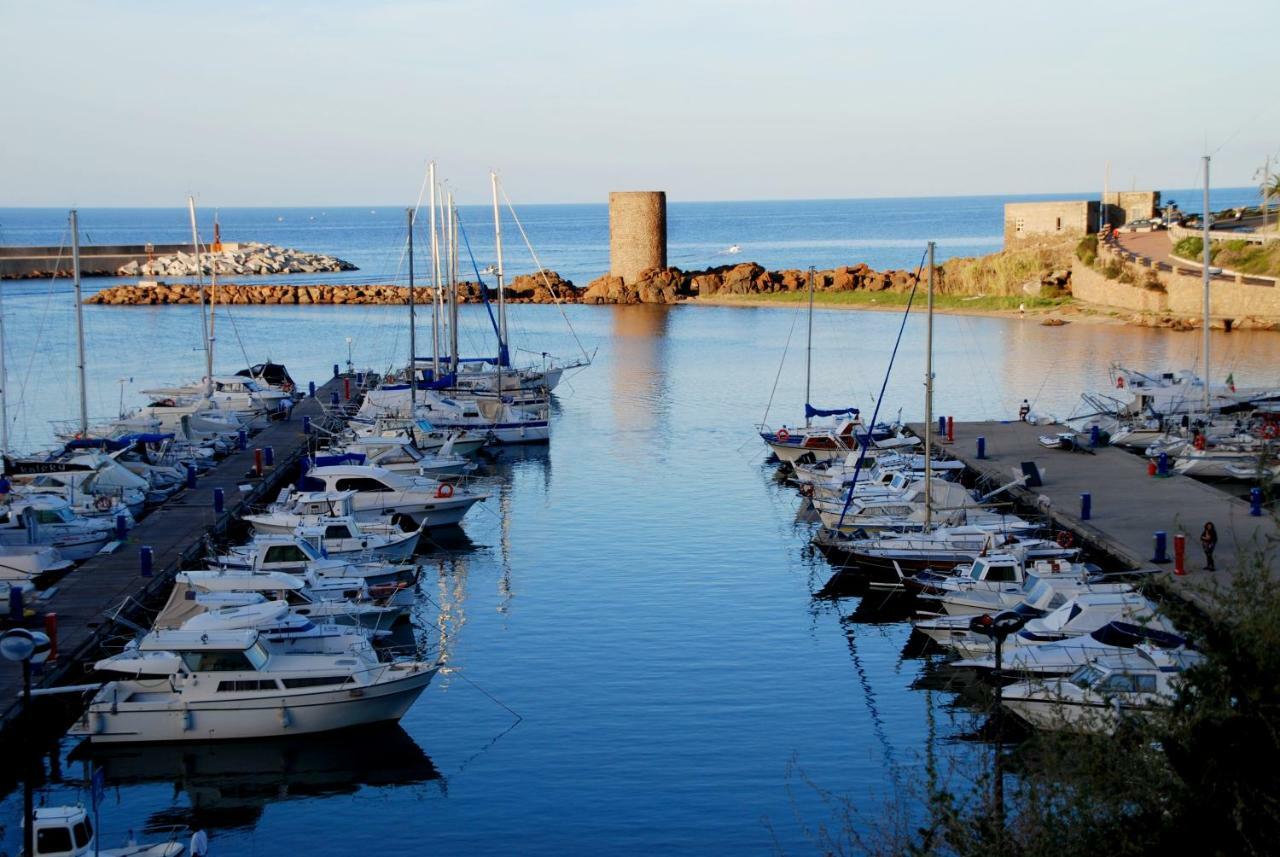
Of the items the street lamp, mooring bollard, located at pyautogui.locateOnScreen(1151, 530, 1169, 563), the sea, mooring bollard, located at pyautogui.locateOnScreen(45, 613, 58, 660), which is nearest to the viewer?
the street lamp

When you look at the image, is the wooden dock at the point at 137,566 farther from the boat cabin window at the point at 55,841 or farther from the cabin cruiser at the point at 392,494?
the boat cabin window at the point at 55,841

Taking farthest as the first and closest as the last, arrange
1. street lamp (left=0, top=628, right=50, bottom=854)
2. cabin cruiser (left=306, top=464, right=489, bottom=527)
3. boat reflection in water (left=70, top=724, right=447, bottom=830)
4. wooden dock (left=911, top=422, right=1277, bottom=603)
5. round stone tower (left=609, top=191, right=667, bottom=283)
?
1. round stone tower (left=609, top=191, right=667, bottom=283)
2. cabin cruiser (left=306, top=464, right=489, bottom=527)
3. wooden dock (left=911, top=422, right=1277, bottom=603)
4. boat reflection in water (left=70, top=724, right=447, bottom=830)
5. street lamp (left=0, top=628, right=50, bottom=854)

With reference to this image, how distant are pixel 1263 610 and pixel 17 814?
1529cm

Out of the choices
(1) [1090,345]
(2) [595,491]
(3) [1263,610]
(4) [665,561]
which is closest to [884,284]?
(1) [1090,345]

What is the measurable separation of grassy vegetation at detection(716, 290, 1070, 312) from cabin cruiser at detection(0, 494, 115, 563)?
59657mm

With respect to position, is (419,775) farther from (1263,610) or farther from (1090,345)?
(1090,345)

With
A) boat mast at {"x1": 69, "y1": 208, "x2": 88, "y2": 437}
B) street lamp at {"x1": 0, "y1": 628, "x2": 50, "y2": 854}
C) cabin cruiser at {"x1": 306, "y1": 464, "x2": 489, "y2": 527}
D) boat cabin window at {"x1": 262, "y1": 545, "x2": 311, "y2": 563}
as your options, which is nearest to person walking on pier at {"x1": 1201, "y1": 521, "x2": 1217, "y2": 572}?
boat cabin window at {"x1": 262, "y1": 545, "x2": 311, "y2": 563}

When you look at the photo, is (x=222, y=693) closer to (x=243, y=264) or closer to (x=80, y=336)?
(x=80, y=336)

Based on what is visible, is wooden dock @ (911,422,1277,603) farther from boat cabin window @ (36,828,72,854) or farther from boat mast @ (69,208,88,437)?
boat mast @ (69,208,88,437)

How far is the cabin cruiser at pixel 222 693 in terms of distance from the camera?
21.8 meters

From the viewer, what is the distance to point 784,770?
70.1ft

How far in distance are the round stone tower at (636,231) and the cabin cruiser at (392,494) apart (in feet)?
238

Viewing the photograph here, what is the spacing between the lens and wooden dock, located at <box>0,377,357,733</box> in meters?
23.8

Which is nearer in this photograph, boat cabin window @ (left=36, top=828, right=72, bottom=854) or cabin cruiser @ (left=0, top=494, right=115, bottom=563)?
boat cabin window @ (left=36, top=828, right=72, bottom=854)
